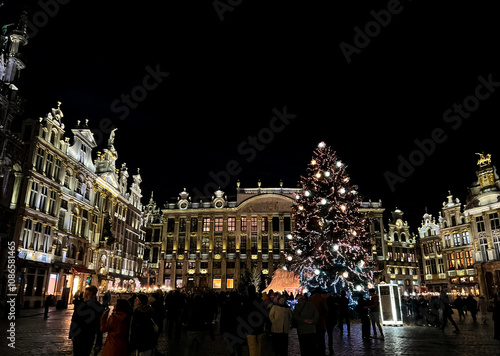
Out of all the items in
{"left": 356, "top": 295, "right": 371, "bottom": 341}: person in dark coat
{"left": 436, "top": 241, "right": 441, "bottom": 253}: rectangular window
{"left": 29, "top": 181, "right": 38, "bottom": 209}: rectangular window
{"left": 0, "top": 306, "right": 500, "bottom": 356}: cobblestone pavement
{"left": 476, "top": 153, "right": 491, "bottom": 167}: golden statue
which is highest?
{"left": 476, "top": 153, "right": 491, "bottom": 167}: golden statue

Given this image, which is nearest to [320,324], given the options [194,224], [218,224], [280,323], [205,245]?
[280,323]

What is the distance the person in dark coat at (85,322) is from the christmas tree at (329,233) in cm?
1873

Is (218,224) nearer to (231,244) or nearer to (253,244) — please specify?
(231,244)

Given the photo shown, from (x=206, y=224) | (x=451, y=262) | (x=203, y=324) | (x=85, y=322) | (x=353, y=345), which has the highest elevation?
(x=206, y=224)

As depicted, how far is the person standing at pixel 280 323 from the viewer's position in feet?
27.6

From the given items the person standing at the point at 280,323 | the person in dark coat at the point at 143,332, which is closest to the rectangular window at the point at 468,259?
the person standing at the point at 280,323

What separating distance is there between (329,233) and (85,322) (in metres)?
19.7

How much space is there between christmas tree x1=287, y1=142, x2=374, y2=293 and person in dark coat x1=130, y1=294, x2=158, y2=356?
19.0 meters

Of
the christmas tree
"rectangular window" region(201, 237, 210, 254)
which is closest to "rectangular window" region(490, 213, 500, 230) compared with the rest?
the christmas tree

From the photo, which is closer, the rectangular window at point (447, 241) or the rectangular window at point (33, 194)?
the rectangular window at point (33, 194)

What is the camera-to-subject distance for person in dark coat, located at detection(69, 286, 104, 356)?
24.1 feet

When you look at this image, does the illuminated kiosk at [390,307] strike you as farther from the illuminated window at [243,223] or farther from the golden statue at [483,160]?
the illuminated window at [243,223]

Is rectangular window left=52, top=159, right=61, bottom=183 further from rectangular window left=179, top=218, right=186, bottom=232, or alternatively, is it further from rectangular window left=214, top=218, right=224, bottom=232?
rectangular window left=214, top=218, right=224, bottom=232

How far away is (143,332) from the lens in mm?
6566
